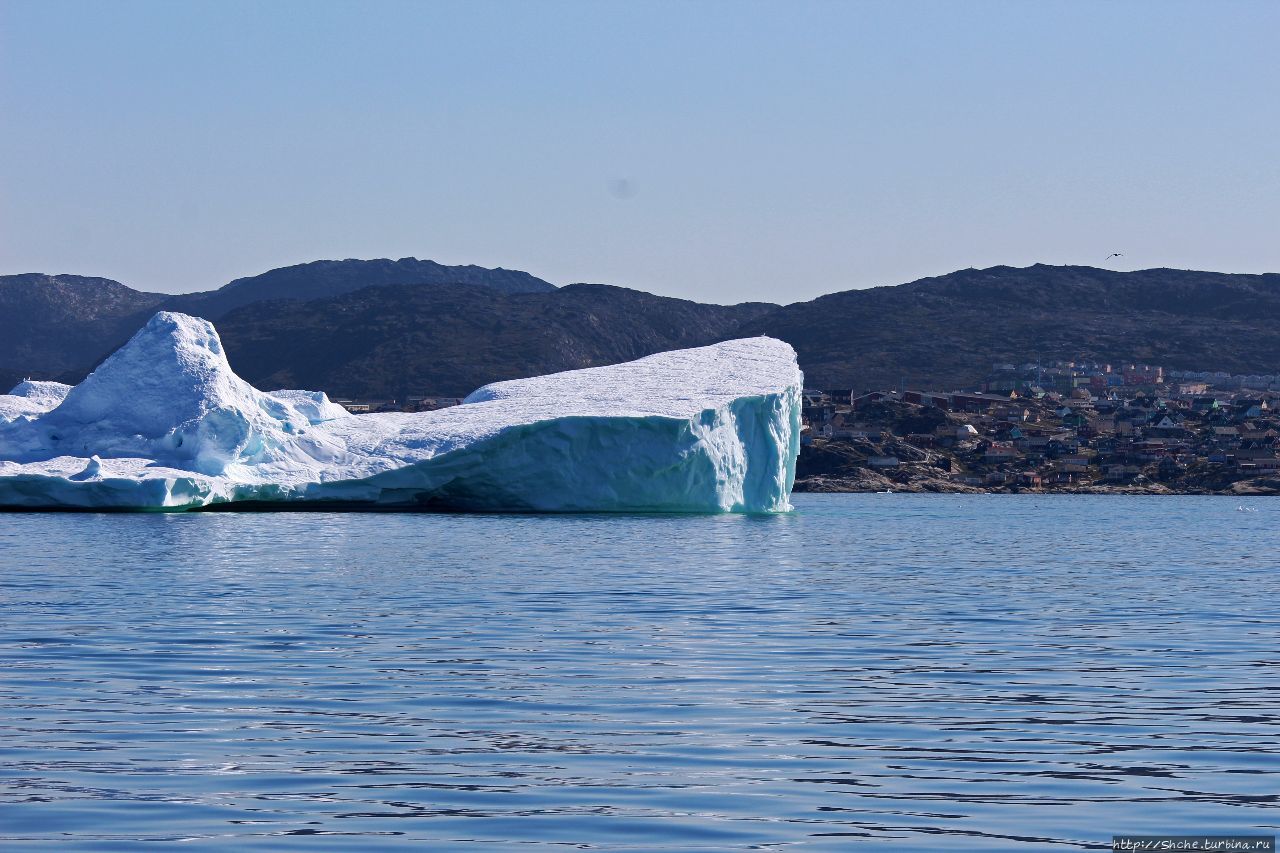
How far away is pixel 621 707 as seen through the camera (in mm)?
13109

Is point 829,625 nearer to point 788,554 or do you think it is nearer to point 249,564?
point 249,564

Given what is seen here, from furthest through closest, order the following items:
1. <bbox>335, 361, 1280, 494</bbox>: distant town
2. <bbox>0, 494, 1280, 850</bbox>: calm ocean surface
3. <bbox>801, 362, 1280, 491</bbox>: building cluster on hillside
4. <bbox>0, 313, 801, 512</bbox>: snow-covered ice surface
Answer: <bbox>801, 362, 1280, 491</bbox>: building cluster on hillside → <bbox>335, 361, 1280, 494</bbox>: distant town → <bbox>0, 313, 801, 512</bbox>: snow-covered ice surface → <bbox>0, 494, 1280, 850</bbox>: calm ocean surface

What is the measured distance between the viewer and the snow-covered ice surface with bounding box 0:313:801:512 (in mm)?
44094

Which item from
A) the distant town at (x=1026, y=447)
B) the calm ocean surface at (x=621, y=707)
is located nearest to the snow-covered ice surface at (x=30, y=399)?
the calm ocean surface at (x=621, y=707)

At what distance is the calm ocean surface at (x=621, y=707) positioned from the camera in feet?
30.1

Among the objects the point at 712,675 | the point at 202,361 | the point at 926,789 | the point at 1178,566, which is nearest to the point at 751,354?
the point at 202,361

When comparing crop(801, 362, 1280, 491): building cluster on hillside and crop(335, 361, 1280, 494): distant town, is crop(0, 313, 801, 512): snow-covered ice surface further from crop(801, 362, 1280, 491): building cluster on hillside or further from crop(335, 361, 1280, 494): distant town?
crop(335, 361, 1280, 494): distant town

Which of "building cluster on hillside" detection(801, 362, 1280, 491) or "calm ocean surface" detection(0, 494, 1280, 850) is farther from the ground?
"building cluster on hillside" detection(801, 362, 1280, 491)

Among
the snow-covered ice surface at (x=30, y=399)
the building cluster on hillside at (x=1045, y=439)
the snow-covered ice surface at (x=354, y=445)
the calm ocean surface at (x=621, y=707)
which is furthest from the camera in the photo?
the building cluster on hillside at (x=1045, y=439)

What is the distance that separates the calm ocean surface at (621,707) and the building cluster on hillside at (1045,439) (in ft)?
322

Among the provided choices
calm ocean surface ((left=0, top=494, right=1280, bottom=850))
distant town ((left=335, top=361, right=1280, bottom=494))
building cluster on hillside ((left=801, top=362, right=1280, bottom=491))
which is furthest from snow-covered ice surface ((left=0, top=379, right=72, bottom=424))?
distant town ((left=335, top=361, right=1280, bottom=494))

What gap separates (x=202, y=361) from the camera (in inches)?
1783

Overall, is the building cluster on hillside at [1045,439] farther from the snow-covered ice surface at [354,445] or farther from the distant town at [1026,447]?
the snow-covered ice surface at [354,445]

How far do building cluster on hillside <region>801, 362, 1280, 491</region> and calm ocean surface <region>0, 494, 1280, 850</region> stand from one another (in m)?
98.0
